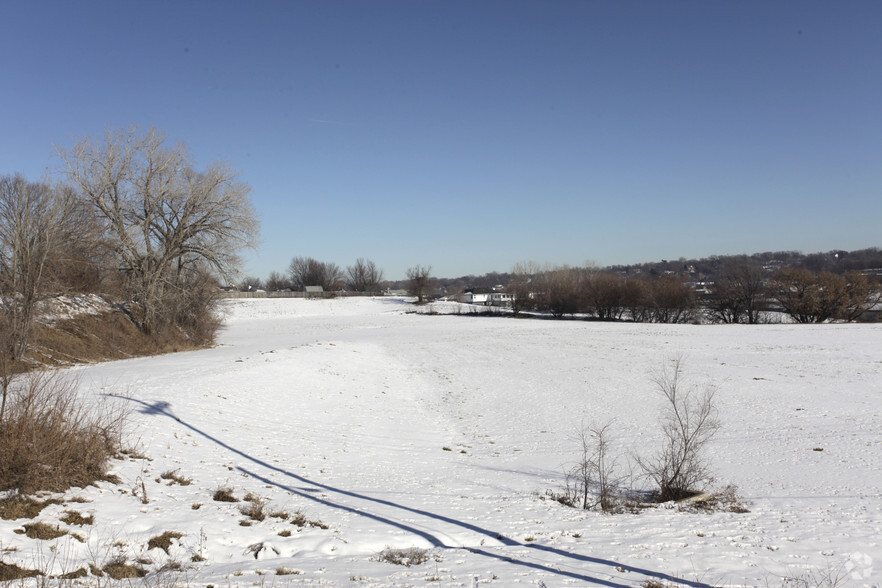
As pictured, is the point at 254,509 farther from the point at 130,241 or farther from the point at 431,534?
the point at 130,241

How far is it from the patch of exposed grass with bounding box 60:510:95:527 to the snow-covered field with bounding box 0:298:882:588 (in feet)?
0.34

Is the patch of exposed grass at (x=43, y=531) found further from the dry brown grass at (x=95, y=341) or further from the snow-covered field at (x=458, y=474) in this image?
the dry brown grass at (x=95, y=341)

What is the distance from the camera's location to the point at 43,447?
24.6 ft

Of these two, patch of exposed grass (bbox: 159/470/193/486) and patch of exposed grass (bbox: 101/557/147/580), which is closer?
patch of exposed grass (bbox: 101/557/147/580)

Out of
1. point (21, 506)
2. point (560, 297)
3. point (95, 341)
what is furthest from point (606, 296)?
point (21, 506)

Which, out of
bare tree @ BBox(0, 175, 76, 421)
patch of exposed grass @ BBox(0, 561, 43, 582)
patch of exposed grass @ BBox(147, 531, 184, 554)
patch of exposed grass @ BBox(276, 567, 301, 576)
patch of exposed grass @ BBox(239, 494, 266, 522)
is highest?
bare tree @ BBox(0, 175, 76, 421)

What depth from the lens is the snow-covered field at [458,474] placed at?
6.39 meters

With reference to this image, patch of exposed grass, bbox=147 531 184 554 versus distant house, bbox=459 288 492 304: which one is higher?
distant house, bbox=459 288 492 304

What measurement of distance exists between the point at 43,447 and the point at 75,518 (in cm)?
160

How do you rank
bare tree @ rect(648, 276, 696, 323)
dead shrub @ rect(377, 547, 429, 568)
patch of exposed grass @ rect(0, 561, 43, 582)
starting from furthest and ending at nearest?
bare tree @ rect(648, 276, 696, 323)
dead shrub @ rect(377, 547, 429, 568)
patch of exposed grass @ rect(0, 561, 43, 582)

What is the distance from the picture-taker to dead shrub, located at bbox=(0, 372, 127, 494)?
718 centimetres

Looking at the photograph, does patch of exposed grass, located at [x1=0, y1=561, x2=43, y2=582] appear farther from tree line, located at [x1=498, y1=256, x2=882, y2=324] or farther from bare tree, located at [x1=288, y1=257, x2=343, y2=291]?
bare tree, located at [x1=288, y1=257, x2=343, y2=291]

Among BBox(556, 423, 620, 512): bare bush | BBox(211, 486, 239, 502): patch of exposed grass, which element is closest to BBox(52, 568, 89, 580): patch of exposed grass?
BBox(211, 486, 239, 502): patch of exposed grass

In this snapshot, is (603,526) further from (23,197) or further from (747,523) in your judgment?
(23,197)
